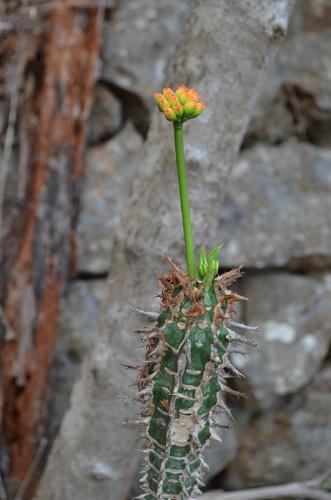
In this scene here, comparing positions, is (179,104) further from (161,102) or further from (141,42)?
(141,42)

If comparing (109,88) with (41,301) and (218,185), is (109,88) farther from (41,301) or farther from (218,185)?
(218,185)

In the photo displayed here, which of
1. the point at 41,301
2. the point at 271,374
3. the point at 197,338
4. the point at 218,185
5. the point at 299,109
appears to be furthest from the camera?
the point at 299,109

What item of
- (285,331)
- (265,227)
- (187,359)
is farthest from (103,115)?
(187,359)

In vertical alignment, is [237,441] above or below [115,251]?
below

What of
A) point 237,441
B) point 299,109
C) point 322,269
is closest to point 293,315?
point 322,269

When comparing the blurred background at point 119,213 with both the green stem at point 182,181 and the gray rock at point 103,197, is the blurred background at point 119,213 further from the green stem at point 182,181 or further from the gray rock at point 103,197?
the green stem at point 182,181

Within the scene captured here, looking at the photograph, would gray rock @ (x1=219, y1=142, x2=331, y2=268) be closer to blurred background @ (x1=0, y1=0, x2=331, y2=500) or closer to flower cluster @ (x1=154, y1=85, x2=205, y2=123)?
blurred background @ (x1=0, y1=0, x2=331, y2=500)
